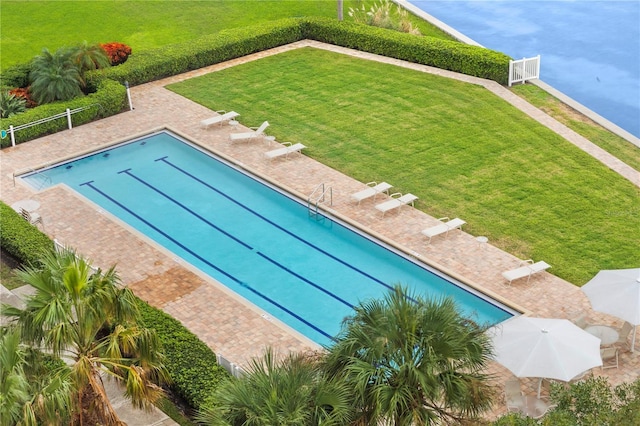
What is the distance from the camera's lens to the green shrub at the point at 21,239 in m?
17.0

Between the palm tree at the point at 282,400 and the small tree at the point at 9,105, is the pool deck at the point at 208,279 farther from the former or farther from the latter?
the palm tree at the point at 282,400

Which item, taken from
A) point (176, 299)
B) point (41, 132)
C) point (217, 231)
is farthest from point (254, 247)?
point (41, 132)

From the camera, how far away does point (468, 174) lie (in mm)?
20609

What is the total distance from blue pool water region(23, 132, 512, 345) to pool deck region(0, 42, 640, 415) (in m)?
0.41

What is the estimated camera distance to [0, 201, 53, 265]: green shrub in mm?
16969

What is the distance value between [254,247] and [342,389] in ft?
28.8

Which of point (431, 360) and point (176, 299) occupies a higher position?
point (431, 360)

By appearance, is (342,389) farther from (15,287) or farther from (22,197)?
(22,197)

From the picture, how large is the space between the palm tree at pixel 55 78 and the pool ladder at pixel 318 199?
7.90m

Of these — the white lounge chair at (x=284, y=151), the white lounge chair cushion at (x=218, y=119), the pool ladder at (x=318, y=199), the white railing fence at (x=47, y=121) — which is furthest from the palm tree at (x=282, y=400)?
the white railing fence at (x=47, y=121)

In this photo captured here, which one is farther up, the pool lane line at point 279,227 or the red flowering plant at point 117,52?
the red flowering plant at point 117,52

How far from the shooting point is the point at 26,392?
1002cm

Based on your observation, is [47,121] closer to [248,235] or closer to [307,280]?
[248,235]

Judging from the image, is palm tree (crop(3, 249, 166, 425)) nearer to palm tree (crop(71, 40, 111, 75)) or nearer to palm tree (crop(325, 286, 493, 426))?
palm tree (crop(325, 286, 493, 426))
